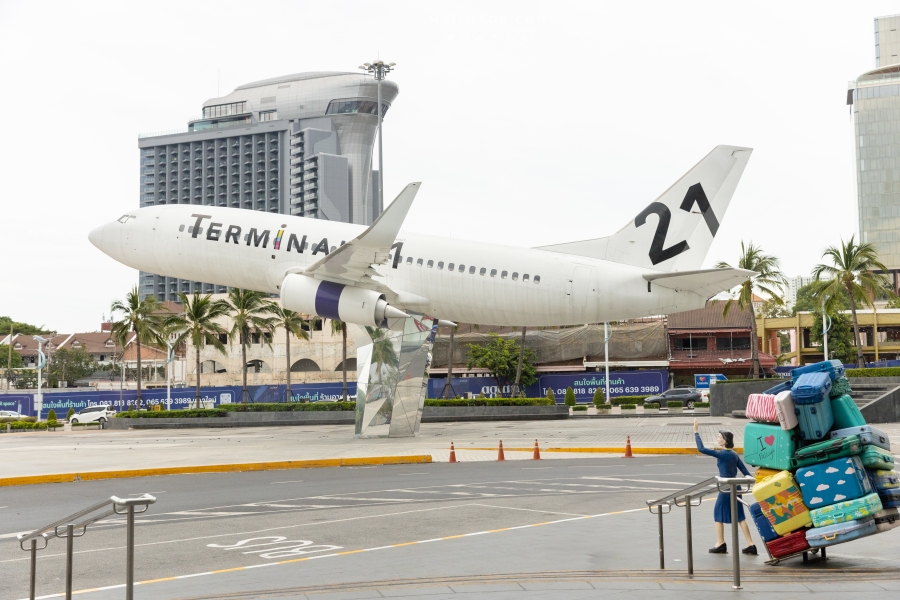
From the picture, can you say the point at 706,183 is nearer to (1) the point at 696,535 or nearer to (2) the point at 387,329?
(2) the point at 387,329

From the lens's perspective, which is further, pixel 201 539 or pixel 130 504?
pixel 201 539

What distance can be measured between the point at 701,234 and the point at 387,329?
1152cm

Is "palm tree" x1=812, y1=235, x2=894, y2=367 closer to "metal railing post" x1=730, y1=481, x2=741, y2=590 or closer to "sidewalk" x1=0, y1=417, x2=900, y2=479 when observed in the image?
"sidewalk" x1=0, y1=417, x2=900, y2=479

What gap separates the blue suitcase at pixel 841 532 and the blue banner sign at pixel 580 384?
190 feet

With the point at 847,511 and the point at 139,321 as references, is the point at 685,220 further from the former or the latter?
the point at 139,321

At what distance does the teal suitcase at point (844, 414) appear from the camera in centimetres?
987

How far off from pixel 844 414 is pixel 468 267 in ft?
72.6

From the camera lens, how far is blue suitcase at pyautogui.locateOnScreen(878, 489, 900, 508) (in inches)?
376

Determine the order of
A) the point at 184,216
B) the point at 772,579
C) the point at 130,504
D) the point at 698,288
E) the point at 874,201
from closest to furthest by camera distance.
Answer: the point at 130,504, the point at 772,579, the point at 698,288, the point at 184,216, the point at 874,201

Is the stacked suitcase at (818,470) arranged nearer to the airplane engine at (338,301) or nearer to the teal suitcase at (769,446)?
the teal suitcase at (769,446)

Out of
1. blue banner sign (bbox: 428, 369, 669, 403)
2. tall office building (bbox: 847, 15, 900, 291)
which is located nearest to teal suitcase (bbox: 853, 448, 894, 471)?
blue banner sign (bbox: 428, 369, 669, 403)

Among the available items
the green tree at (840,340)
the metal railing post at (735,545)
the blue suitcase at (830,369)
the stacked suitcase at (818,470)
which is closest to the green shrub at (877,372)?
the blue suitcase at (830,369)

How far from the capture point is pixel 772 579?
354 inches

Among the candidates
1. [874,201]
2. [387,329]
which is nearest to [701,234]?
[387,329]
